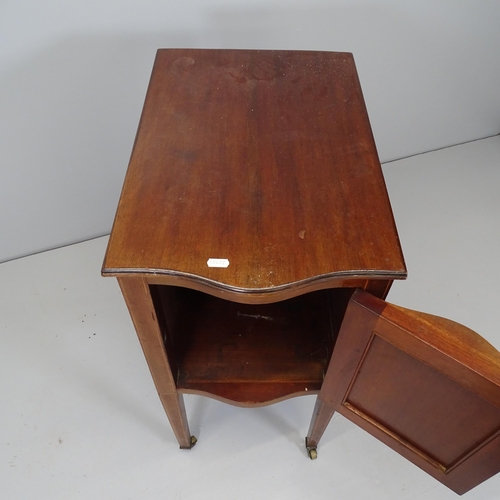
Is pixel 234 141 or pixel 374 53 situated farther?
pixel 374 53

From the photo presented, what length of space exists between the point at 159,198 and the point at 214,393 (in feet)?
1.27

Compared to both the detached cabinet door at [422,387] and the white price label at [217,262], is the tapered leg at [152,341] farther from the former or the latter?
the detached cabinet door at [422,387]

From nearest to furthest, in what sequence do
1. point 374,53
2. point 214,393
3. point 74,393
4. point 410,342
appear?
point 410,342 → point 214,393 → point 74,393 → point 374,53

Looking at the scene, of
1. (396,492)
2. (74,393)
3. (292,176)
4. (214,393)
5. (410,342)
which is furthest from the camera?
(74,393)

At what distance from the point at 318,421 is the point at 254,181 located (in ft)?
1.77

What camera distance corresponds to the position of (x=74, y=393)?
1.10 m

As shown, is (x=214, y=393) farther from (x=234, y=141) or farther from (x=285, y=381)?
(x=234, y=141)

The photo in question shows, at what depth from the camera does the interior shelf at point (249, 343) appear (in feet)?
2.53

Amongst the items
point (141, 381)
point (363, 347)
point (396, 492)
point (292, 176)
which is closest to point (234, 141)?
point (292, 176)

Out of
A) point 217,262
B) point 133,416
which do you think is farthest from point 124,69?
point 133,416

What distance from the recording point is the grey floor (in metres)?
0.97

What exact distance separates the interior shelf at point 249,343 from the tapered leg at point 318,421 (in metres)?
0.06

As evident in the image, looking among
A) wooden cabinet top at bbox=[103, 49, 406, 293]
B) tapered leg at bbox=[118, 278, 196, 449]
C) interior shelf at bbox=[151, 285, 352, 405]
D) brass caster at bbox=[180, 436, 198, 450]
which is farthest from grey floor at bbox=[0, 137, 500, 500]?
wooden cabinet top at bbox=[103, 49, 406, 293]

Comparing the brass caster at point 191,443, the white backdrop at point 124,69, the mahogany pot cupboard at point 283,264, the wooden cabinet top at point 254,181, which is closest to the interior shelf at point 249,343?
the mahogany pot cupboard at point 283,264
